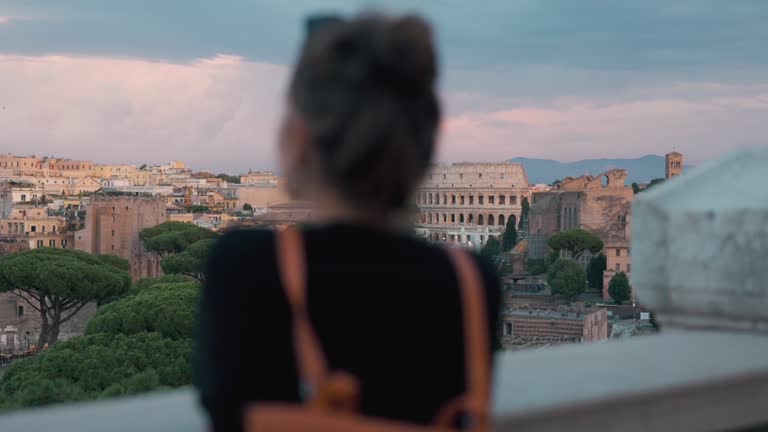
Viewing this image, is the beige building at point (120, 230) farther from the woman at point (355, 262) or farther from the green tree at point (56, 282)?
the woman at point (355, 262)

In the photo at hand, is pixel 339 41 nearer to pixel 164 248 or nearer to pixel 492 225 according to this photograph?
pixel 164 248

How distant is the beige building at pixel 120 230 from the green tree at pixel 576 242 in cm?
1350

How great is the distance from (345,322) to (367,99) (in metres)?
0.16

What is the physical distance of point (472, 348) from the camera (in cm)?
75

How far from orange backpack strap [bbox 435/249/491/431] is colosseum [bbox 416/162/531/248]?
4938 centimetres

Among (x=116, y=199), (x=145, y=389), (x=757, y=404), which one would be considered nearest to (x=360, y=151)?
(x=757, y=404)

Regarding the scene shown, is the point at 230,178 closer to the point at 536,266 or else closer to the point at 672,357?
the point at 536,266

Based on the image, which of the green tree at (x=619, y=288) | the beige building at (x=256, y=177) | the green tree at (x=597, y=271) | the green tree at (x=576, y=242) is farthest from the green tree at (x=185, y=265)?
the beige building at (x=256, y=177)

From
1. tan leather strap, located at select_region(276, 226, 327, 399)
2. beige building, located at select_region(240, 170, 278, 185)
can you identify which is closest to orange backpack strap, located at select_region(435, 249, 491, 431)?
tan leather strap, located at select_region(276, 226, 327, 399)

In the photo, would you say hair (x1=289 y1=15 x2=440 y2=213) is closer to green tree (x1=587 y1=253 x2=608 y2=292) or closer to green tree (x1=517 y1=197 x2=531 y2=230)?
green tree (x1=587 y1=253 x2=608 y2=292)

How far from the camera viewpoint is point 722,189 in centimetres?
153

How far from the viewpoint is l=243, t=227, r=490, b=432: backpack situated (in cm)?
68

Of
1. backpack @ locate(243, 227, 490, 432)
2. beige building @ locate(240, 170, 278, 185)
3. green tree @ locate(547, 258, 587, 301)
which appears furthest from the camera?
beige building @ locate(240, 170, 278, 185)

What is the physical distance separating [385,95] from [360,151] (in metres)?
0.04
